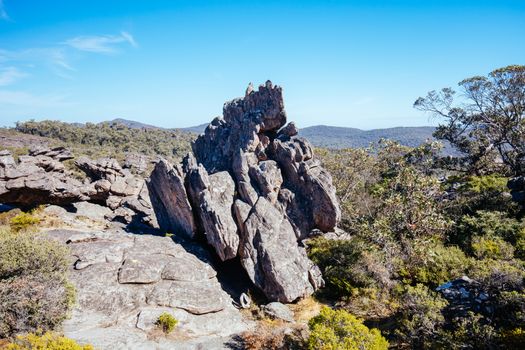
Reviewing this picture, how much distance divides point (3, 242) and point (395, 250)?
23.4 metres

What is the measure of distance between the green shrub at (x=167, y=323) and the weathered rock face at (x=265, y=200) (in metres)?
5.49

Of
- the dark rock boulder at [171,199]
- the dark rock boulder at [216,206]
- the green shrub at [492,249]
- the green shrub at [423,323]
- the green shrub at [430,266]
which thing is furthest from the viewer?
the dark rock boulder at [171,199]

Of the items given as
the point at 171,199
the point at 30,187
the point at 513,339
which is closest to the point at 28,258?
the point at 171,199

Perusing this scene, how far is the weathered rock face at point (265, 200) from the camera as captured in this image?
20.0 m

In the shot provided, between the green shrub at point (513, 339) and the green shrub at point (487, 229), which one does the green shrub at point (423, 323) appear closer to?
the green shrub at point (513, 339)

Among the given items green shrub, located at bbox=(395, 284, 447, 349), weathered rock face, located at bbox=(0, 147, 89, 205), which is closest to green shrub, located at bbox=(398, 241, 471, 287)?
green shrub, located at bbox=(395, 284, 447, 349)

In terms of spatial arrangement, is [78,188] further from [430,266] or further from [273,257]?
[430,266]

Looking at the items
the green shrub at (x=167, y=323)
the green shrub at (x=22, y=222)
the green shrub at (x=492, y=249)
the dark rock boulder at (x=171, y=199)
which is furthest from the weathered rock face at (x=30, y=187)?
the green shrub at (x=492, y=249)

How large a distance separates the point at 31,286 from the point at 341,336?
13.7 m

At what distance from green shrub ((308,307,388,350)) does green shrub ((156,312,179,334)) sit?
7073 mm

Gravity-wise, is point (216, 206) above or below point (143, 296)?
above

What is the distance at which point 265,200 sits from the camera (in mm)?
22312

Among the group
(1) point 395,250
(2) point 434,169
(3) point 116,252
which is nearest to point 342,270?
(1) point 395,250

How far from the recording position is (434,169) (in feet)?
157
